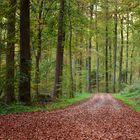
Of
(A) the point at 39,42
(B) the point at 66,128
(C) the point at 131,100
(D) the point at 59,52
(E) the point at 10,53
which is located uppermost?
(A) the point at 39,42

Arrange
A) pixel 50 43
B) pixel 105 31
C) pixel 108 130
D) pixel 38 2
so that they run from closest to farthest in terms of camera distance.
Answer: pixel 108 130 < pixel 38 2 < pixel 50 43 < pixel 105 31

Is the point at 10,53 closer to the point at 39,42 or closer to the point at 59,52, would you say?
the point at 39,42

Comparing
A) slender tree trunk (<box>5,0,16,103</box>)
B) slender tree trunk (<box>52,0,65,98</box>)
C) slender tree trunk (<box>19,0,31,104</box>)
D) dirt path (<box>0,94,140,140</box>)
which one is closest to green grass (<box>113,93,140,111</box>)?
slender tree trunk (<box>52,0,65,98</box>)

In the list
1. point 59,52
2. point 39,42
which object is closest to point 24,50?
point 39,42

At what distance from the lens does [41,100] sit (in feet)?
69.6

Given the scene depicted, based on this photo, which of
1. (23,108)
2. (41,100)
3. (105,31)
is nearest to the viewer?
(23,108)

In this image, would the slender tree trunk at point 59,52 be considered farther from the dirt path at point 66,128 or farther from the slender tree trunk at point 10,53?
the dirt path at point 66,128

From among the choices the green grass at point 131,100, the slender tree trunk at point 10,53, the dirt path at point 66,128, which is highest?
the slender tree trunk at point 10,53

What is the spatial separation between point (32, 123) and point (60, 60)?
13538 mm

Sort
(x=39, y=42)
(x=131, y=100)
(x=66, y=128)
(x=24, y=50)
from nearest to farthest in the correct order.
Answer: (x=66, y=128) → (x=24, y=50) → (x=39, y=42) → (x=131, y=100)

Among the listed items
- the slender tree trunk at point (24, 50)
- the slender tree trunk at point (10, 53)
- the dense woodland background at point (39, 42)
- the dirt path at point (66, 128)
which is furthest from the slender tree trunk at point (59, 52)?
the dirt path at point (66, 128)

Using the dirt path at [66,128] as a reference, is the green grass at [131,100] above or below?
below

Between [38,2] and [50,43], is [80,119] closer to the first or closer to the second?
[38,2]

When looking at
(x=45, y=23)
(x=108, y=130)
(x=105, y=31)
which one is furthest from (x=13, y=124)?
(x=105, y=31)
